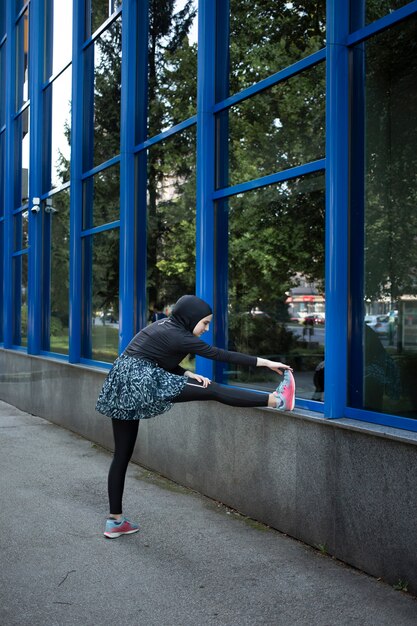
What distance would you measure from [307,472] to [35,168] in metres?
9.66

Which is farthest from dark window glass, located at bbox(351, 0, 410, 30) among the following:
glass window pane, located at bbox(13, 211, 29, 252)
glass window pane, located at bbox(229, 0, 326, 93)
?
glass window pane, located at bbox(13, 211, 29, 252)

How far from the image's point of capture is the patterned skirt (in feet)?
17.9

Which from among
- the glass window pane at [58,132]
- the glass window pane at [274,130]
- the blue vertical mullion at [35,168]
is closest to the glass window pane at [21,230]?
the blue vertical mullion at [35,168]

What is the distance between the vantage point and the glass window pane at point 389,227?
530 cm

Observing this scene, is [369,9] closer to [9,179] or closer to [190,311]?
[190,311]

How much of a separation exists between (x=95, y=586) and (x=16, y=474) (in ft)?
12.1

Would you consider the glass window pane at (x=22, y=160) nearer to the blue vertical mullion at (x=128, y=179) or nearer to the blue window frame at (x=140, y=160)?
the blue window frame at (x=140, y=160)

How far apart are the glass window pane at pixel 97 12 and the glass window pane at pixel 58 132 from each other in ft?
3.26

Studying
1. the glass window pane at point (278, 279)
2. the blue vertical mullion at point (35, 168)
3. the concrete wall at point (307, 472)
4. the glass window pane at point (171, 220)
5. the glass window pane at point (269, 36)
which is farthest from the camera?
the blue vertical mullion at point (35, 168)

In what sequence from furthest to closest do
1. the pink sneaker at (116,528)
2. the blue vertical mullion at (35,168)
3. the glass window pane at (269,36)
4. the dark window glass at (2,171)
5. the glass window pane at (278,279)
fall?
the dark window glass at (2,171) < the blue vertical mullion at (35,168) < the glass window pane at (269,36) < the glass window pane at (278,279) < the pink sneaker at (116,528)

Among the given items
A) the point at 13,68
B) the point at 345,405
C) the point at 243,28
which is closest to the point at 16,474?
the point at 345,405

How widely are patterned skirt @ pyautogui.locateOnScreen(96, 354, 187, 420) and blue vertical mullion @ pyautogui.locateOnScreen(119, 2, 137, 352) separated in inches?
159

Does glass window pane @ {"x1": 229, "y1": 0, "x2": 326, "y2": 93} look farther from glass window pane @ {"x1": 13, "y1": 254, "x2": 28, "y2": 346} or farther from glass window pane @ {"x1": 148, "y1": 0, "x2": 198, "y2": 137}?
glass window pane @ {"x1": 13, "y1": 254, "x2": 28, "y2": 346}

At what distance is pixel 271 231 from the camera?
6.91 m
